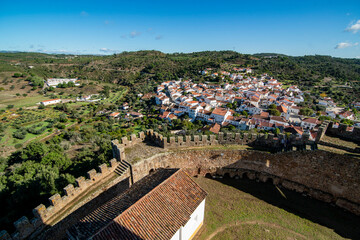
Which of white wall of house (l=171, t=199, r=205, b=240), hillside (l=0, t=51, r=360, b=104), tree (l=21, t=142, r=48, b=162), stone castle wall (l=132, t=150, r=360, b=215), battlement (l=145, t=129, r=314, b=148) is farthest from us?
hillside (l=0, t=51, r=360, b=104)

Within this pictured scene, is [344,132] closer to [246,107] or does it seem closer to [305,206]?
[305,206]

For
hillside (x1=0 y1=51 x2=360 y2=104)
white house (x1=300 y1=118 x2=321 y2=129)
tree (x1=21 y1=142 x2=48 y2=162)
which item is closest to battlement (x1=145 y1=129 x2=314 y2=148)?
tree (x1=21 y1=142 x2=48 y2=162)

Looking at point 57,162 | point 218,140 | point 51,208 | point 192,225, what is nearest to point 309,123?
point 218,140

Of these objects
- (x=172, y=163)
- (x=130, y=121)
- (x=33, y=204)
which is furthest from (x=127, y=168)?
(x=130, y=121)

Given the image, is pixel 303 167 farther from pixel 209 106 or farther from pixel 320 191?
pixel 209 106

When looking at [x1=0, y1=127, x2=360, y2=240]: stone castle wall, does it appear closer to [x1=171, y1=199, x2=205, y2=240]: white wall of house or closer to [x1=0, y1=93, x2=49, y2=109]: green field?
[x1=171, y1=199, x2=205, y2=240]: white wall of house
